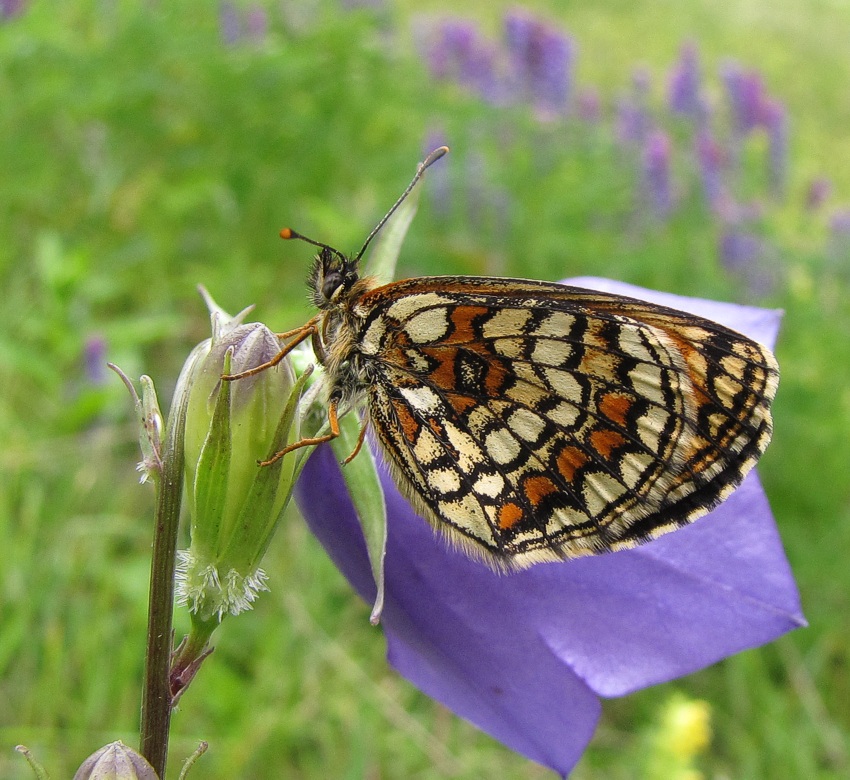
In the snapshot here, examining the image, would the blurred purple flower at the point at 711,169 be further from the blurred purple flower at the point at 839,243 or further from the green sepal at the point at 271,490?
the green sepal at the point at 271,490

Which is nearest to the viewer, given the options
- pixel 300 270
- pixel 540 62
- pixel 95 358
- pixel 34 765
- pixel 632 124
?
pixel 34 765

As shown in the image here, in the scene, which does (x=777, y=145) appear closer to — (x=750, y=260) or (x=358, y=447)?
(x=750, y=260)

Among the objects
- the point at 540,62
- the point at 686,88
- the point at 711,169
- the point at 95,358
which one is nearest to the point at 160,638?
the point at 95,358

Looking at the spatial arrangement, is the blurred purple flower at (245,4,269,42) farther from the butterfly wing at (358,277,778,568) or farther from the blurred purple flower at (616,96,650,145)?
the butterfly wing at (358,277,778,568)

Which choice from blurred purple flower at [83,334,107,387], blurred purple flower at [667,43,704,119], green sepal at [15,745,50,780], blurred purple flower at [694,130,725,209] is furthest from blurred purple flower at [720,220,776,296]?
green sepal at [15,745,50,780]

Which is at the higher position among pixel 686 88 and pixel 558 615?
pixel 558 615

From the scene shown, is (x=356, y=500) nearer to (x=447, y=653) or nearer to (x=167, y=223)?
(x=447, y=653)

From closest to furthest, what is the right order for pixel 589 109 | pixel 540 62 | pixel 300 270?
pixel 300 270 < pixel 540 62 < pixel 589 109

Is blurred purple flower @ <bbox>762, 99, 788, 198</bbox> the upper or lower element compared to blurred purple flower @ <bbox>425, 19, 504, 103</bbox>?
upper
